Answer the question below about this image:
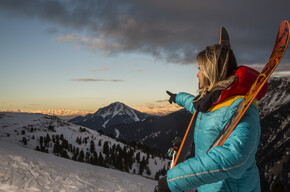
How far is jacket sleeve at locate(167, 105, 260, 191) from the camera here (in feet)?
6.54

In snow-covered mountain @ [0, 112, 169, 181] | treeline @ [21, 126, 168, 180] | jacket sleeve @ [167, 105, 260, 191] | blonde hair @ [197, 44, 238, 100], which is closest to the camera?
jacket sleeve @ [167, 105, 260, 191]

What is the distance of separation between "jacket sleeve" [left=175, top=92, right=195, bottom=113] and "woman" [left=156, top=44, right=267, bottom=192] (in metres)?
1.53

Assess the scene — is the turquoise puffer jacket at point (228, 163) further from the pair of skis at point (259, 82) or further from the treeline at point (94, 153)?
the treeline at point (94, 153)

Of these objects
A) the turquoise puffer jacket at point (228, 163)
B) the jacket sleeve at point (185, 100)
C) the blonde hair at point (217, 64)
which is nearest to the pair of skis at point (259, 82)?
the turquoise puffer jacket at point (228, 163)

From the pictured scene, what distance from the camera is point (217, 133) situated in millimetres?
2590

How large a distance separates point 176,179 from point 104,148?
34488 mm

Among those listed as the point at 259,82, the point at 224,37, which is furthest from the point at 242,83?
the point at 224,37

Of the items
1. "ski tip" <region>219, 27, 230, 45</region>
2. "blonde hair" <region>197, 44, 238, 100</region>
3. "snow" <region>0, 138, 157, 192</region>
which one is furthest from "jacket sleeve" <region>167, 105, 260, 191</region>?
"snow" <region>0, 138, 157, 192</region>

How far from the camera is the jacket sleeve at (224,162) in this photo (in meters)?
1.99

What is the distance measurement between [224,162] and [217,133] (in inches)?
25.4

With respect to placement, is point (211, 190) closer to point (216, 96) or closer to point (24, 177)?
point (216, 96)

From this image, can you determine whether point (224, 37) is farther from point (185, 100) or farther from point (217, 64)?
point (185, 100)

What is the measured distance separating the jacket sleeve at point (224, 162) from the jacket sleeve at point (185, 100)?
2259 mm

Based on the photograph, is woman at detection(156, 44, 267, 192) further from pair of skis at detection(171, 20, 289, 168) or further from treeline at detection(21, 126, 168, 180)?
treeline at detection(21, 126, 168, 180)
